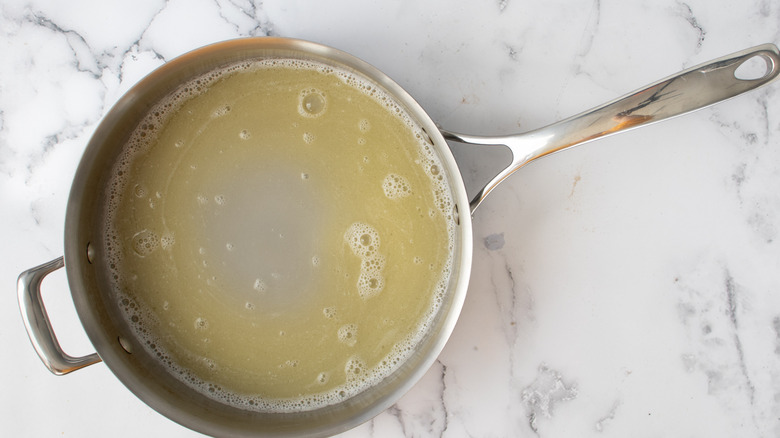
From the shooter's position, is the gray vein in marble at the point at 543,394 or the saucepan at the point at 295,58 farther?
the gray vein in marble at the point at 543,394

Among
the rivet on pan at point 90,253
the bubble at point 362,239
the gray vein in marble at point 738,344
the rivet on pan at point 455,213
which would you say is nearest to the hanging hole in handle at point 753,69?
the gray vein in marble at point 738,344

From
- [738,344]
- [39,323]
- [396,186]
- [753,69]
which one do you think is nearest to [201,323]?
[39,323]

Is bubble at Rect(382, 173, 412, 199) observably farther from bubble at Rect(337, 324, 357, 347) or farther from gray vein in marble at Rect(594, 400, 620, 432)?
gray vein in marble at Rect(594, 400, 620, 432)

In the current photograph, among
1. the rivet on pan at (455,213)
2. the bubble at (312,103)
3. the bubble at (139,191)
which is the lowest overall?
the rivet on pan at (455,213)

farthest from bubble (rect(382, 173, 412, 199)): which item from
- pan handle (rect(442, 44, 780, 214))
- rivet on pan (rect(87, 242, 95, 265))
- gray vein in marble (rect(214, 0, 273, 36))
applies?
rivet on pan (rect(87, 242, 95, 265))

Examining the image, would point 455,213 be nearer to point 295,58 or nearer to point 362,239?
point 362,239

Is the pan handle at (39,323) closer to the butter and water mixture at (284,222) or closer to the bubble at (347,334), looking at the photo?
the butter and water mixture at (284,222)

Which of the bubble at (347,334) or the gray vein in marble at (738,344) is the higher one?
the bubble at (347,334)
